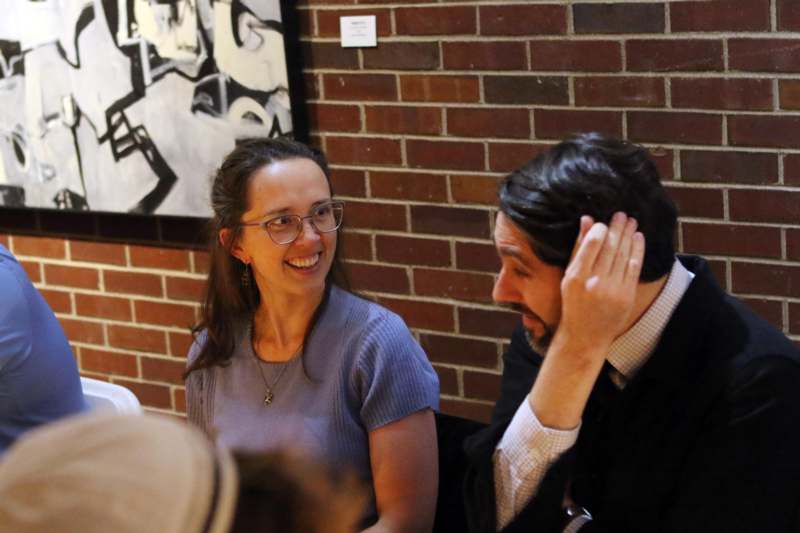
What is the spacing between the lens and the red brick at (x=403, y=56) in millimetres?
3088

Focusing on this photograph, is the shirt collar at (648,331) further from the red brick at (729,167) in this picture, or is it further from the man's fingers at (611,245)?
the red brick at (729,167)

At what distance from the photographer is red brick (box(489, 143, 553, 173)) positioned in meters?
3.01

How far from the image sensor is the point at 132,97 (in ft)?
11.7

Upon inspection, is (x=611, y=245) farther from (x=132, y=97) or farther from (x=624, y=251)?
(x=132, y=97)

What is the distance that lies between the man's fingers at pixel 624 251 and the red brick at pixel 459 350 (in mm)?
1527

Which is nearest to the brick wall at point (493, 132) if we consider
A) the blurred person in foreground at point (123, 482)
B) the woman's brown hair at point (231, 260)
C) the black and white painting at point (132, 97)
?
the black and white painting at point (132, 97)

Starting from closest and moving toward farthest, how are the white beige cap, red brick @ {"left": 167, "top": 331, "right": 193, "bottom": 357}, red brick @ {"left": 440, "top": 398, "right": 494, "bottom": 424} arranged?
1. the white beige cap
2. red brick @ {"left": 440, "top": 398, "right": 494, "bottom": 424}
3. red brick @ {"left": 167, "top": 331, "right": 193, "bottom": 357}

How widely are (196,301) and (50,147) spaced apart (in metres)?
0.64

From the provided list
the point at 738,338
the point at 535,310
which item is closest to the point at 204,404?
the point at 535,310

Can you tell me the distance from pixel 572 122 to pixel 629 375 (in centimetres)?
125

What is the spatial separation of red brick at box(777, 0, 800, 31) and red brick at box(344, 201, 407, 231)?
1062 millimetres

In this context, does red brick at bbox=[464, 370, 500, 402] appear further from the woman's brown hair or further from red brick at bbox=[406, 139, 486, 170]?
the woman's brown hair

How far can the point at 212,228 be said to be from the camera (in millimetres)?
2514

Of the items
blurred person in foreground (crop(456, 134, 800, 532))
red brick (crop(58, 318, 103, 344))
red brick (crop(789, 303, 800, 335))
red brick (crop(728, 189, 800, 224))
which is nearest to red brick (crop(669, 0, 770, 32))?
red brick (crop(728, 189, 800, 224))
